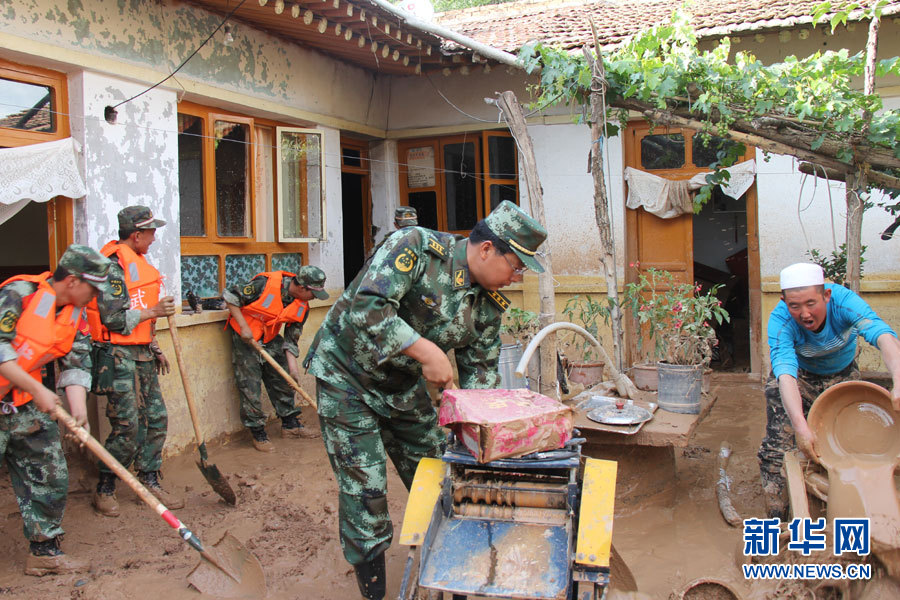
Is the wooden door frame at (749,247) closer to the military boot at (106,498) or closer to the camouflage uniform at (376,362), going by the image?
the camouflage uniform at (376,362)

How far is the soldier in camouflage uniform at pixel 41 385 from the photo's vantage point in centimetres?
352

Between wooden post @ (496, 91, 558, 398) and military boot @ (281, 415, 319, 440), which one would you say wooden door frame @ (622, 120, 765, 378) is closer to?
wooden post @ (496, 91, 558, 398)

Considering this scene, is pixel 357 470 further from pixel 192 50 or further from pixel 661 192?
pixel 661 192

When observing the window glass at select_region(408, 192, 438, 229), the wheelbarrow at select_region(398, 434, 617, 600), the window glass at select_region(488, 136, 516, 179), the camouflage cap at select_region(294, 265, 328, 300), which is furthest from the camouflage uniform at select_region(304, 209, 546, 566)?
the window glass at select_region(408, 192, 438, 229)

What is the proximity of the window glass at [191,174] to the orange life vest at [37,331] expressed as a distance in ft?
7.98

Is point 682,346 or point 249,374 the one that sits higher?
point 682,346

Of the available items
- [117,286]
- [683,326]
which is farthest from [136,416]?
[683,326]

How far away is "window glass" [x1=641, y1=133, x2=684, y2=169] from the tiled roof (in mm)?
1228

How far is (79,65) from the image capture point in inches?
190

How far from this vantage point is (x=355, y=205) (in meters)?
9.12

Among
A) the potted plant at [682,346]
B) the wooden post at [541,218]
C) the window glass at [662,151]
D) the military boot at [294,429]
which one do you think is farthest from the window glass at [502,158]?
the military boot at [294,429]

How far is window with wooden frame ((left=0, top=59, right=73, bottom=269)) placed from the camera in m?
4.63

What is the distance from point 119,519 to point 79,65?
3017 mm

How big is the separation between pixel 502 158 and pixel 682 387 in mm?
4521
